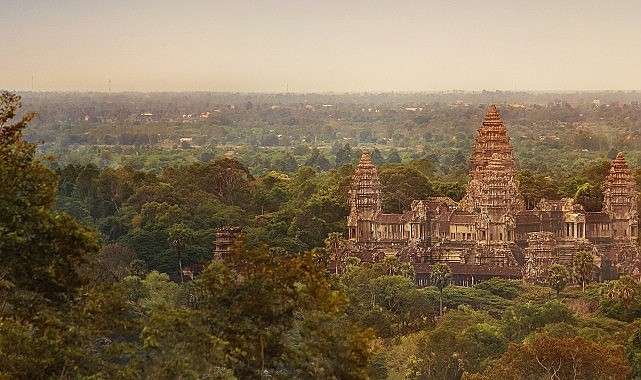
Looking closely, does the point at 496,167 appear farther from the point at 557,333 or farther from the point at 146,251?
the point at 557,333

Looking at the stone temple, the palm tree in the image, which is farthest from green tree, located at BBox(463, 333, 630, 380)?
the palm tree

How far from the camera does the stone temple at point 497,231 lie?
33969mm

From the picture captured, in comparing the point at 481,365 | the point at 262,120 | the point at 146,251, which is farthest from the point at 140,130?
the point at 481,365

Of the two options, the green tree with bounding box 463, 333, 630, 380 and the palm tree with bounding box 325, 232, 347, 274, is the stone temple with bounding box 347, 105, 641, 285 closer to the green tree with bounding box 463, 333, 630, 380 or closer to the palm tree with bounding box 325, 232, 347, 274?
the palm tree with bounding box 325, 232, 347, 274

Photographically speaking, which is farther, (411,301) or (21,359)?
(411,301)

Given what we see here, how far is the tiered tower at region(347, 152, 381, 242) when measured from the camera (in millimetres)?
36806

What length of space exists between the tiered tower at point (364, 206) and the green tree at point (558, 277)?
669 centimetres

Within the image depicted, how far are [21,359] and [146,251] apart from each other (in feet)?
88.3

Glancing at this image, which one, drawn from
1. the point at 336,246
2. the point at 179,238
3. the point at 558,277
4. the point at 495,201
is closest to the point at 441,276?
the point at 558,277

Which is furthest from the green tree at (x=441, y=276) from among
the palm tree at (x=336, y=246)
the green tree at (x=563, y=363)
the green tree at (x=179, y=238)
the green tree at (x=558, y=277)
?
the green tree at (x=563, y=363)

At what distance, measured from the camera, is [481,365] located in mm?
21906

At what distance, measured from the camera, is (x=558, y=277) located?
1232 inches

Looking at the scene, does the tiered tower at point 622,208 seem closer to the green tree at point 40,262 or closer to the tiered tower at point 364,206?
the tiered tower at point 364,206

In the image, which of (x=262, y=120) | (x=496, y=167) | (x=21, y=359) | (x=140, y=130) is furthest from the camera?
(x=262, y=120)
